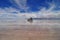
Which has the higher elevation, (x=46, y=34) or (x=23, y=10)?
(x=23, y=10)

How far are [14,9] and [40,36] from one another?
0.40m

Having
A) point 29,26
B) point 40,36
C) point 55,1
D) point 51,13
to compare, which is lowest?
point 40,36

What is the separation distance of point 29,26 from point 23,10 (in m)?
0.18

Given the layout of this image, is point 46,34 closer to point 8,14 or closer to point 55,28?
point 55,28

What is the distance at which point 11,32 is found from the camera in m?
1.82

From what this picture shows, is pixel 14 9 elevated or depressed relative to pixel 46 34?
elevated

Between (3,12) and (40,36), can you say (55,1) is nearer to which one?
(40,36)

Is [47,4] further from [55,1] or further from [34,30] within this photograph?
[34,30]

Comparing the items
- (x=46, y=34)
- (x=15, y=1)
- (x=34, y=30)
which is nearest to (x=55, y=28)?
(x=46, y=34)

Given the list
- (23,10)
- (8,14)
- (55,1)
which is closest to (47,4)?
(55,1)

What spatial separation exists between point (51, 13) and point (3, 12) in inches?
20.2

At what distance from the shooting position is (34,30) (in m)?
1.82

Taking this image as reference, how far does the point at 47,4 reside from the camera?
1804mm

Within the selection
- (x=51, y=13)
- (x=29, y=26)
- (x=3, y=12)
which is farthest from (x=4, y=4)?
(x=51, y=13)
